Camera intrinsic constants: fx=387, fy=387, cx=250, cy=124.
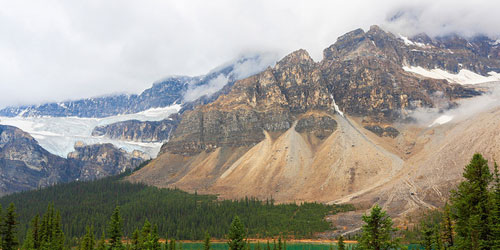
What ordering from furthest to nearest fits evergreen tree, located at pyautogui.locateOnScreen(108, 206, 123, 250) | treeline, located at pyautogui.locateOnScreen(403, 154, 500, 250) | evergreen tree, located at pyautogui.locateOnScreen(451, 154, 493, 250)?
1. evergreen tree, located at pyautogui.locateOnScreen(108, 206, 123, 250)
2. evergreen tree, located at pyautogui.locateOnScreen(451, 154, 493, 250)
3. treeline, located at pyautogui.locateOnScreen(403, 154, 500, 250)

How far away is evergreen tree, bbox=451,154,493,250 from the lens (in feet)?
103

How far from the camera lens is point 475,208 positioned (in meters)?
32.7

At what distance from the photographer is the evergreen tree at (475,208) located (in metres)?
31.4

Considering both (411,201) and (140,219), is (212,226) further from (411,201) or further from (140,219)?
(411,201)

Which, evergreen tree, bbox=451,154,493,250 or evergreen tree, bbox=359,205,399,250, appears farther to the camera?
evergreen tree, bbox=451,154,493,250

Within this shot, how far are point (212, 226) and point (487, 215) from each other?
421 feet

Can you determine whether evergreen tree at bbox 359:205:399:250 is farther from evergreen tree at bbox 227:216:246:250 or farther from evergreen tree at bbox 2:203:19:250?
evergreen tree at bbox 2:203:19:250

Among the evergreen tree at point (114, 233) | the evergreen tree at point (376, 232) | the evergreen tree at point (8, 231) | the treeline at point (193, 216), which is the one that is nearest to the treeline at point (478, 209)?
the evergreen tree at point (376, 232)

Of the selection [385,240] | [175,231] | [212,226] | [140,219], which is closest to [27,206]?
[140,219]


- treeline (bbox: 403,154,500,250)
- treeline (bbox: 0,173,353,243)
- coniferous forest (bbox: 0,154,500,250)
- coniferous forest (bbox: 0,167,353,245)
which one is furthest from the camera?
coniferous forest (bbox: 0,167,353,245)

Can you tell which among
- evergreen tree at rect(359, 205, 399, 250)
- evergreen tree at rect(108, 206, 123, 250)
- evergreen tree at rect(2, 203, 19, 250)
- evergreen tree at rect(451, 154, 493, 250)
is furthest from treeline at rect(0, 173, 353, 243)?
evergreen tree at rect(359, 205, 399, 250)

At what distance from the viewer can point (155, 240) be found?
52562 millimetres

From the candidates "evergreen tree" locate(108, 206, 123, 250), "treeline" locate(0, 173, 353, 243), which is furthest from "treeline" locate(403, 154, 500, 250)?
"treeline" locate(0, 173, 353, 243)

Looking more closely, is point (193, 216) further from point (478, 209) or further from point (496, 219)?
point (496, 219)
